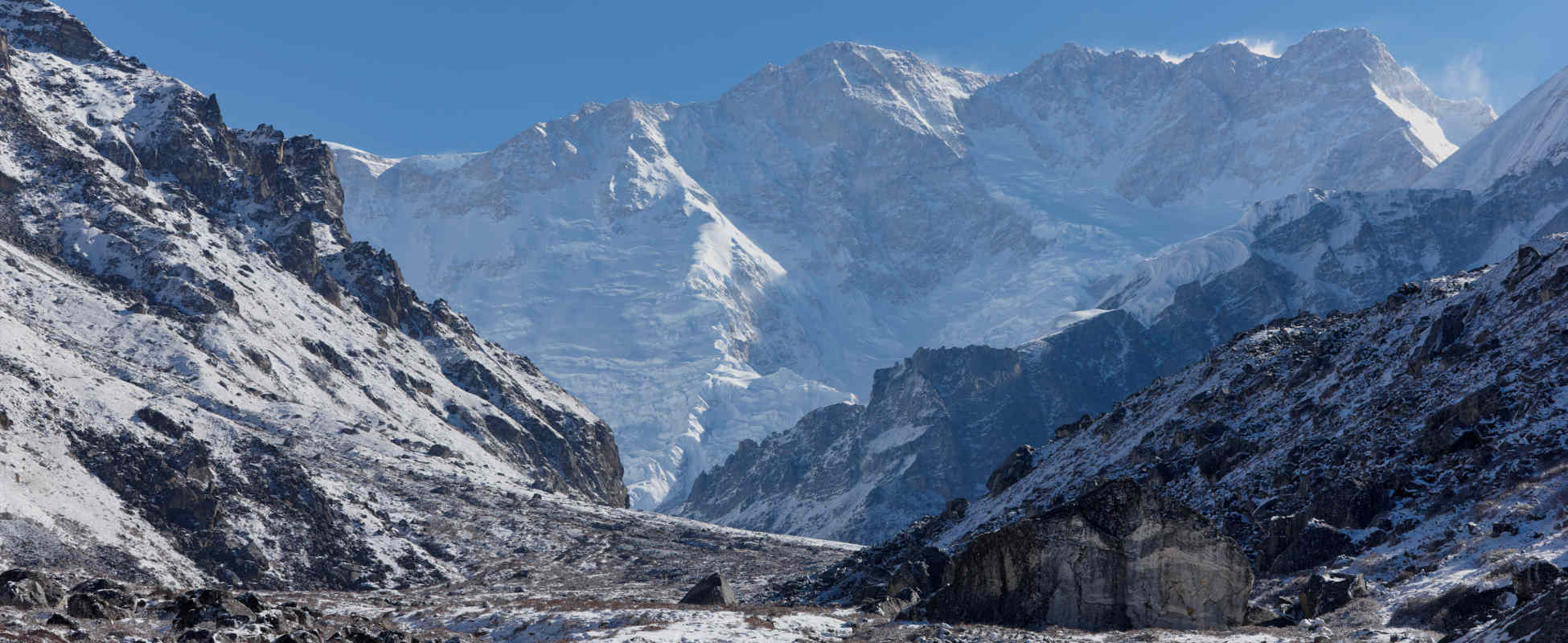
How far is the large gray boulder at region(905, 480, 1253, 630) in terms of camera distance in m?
38.4

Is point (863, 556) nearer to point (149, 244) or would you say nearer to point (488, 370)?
point (149, 244)

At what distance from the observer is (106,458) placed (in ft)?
304

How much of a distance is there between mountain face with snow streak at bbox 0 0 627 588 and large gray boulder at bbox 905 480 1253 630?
57558mm

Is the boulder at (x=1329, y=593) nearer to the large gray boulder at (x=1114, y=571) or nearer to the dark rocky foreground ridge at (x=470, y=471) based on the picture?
the dark rocky foreground ridge at (x=470, y=471)

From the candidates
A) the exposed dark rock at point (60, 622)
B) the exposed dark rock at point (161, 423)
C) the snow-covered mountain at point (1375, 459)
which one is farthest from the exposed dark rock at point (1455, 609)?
the exposed dark rock at point (161, 423)

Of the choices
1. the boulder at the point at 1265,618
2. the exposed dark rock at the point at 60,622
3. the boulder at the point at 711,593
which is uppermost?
the boulder at the point at 1265,618

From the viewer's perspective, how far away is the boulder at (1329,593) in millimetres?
38500

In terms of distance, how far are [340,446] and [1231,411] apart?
3290 inches

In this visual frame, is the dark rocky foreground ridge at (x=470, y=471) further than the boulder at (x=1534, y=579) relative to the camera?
Yes

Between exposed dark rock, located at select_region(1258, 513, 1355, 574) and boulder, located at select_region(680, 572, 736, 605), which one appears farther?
boulder, located at select_region(680, 572, 736, 605)

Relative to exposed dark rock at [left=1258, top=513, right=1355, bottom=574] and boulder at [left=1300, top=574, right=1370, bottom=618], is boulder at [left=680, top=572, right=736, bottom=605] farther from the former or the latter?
boulder at [left=1300, top=574, right=1370, bottom=618]

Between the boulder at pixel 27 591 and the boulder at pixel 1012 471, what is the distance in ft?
218

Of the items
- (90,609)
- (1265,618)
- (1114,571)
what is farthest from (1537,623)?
(90,609)

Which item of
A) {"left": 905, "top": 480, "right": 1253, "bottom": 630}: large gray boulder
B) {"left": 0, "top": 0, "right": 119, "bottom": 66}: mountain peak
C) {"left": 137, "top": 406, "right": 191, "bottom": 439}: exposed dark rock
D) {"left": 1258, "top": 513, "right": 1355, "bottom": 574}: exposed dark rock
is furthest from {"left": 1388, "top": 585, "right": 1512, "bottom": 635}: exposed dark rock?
{"left": 0, "top": 0, "right": 119, "bottom": 66}: mountain peak
